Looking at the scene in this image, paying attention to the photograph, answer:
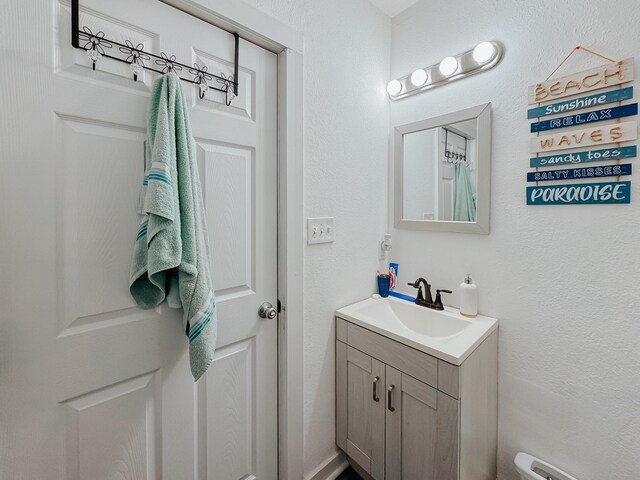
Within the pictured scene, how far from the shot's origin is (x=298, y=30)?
48.9 inches

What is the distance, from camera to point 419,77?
1531 millimetres

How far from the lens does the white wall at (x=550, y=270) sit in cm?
104

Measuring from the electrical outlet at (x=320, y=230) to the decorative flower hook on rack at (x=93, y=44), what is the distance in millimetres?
870

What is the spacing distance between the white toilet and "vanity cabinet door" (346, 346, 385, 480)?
0.55m

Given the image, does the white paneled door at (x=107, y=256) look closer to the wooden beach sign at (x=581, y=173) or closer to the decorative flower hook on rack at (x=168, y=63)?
the decorative flower hook on rack at (x=168, y=63)

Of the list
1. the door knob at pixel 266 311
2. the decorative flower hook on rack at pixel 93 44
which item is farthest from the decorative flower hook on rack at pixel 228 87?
the door knob at pixel 266 311

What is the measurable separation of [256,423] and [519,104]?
1737 millimetres

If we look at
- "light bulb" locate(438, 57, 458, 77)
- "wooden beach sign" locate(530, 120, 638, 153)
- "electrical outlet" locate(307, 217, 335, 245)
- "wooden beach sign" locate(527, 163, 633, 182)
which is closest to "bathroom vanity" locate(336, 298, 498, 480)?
"electrical outlet" locate(307, 217, 335, 245)

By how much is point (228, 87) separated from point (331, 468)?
1798 mm

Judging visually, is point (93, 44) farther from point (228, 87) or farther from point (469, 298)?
point (469, 298)

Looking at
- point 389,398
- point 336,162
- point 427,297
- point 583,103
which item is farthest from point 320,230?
point 583,103

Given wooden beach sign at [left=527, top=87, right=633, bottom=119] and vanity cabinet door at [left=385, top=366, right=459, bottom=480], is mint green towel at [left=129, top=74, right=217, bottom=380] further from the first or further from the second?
wooden beach sign at [left=527, top=87, right=633, bottom=119]

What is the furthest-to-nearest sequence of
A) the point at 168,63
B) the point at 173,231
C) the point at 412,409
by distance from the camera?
the point at 412,409
the point at 168,63
the point at 173,231

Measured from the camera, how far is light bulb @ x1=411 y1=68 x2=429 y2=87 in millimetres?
1516
